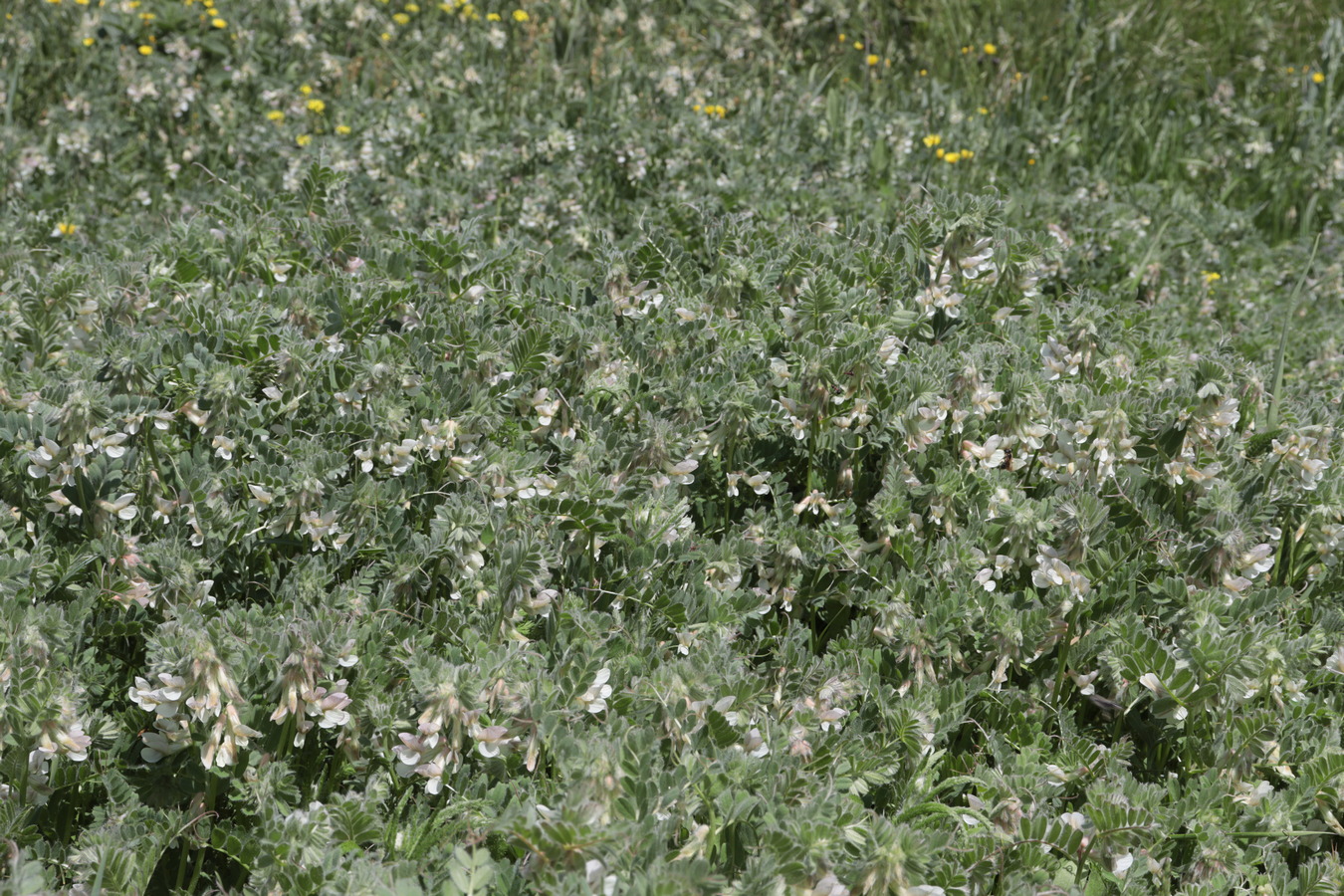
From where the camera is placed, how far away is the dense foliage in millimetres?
2078

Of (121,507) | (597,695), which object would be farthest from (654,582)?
(121,507)

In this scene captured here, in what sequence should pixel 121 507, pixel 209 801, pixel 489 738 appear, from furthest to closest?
pixel 121 507, pixel 209 801, pixel 489 738

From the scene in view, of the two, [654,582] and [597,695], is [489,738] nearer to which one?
[597,695]

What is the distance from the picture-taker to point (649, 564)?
2.66 metres

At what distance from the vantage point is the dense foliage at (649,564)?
208 cm

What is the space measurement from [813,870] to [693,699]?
0.42 m

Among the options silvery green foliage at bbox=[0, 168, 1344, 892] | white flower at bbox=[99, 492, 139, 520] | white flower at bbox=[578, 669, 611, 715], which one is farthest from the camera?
white flower at bbox=[99, 492, 139, 520]

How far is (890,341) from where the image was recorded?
2961 millimetres

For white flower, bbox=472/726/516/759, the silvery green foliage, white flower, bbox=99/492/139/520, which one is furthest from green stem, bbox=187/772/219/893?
white flower, bbox=99/492/139/520

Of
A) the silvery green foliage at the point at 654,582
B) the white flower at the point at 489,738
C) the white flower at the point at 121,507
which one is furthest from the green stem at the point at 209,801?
the white flower at the point at 121,507

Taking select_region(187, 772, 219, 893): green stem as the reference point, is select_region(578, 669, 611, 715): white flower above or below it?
above

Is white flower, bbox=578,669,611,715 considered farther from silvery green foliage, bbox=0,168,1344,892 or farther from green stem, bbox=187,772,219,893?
green stem, bbox=187,772,219,893

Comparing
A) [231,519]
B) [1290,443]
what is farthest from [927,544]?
[231,519]

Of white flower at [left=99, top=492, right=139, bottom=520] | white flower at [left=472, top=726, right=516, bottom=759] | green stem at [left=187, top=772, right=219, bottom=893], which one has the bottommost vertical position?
green stem at [left=187, top=772, right=219, bottom=893]
